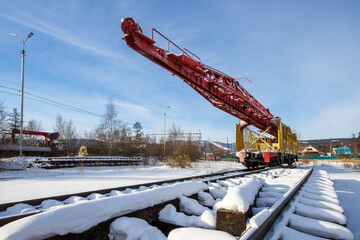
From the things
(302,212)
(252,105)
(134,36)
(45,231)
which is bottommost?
(302,212)

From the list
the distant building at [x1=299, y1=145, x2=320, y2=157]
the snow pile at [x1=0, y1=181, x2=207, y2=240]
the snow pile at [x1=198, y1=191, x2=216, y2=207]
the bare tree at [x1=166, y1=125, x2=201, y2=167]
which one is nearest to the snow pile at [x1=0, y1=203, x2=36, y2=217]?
the snow pile at [x1=0, y1=181, x2=207, y2=240]

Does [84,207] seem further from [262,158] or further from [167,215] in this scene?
[262,158]

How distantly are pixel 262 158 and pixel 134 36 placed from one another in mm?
8257

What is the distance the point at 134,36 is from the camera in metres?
5.83

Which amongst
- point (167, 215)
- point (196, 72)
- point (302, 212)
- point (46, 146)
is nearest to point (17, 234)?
point (167, 215)

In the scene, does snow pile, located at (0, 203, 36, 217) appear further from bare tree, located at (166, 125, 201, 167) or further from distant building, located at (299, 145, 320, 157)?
distant building, located at (299, 145, 320, 157)

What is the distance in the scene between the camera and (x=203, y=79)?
782cm

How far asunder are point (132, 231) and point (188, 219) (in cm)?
60

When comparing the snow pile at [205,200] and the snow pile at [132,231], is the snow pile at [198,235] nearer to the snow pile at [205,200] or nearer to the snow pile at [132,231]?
the snow pile at [132,231]

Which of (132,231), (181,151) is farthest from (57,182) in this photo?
(181,151)

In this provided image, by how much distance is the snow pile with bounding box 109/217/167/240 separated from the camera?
5.18 feet

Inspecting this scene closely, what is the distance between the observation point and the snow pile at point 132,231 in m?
1.58

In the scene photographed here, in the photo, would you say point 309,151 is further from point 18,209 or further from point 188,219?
point 18,209

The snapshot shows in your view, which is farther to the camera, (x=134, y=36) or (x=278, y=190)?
(x=134, y=36)
